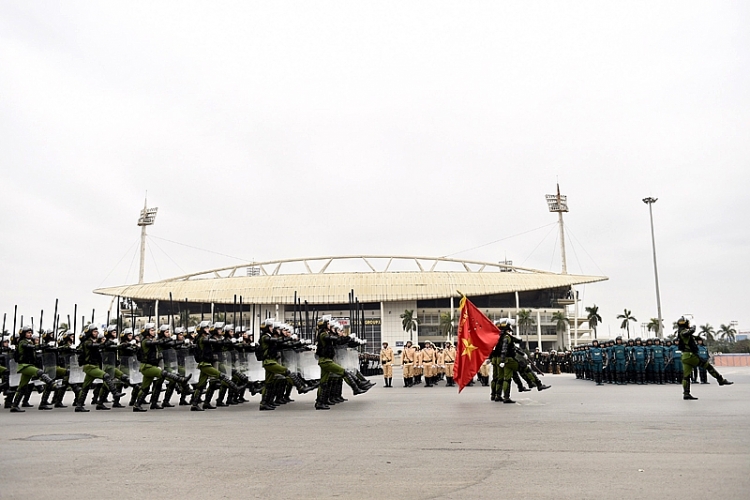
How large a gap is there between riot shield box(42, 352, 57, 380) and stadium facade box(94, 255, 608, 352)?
6917cm

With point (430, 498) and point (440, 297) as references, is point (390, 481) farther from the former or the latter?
point (440, 297)

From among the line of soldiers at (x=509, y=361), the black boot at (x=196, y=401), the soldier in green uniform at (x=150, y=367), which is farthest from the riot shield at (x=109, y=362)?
the line of soldiers at (x=509, y=361)

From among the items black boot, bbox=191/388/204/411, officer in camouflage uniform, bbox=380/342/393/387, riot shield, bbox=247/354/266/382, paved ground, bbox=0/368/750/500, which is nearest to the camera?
paved ground, bbox=0/368/750/500

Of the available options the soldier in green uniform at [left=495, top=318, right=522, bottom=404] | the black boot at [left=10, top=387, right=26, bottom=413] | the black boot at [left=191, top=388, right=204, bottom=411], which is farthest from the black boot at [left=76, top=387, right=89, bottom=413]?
the soldier in green uniform at [left=495, top=318, right=522, bottom=404]

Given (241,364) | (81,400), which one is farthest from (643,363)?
(81,400)

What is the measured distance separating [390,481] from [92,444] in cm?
472

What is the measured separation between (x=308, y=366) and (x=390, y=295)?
72.1 m

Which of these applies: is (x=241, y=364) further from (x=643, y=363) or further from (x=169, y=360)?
(x=643, y=363)

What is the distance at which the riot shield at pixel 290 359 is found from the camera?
1535 centimetres

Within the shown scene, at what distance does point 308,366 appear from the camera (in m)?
16.7

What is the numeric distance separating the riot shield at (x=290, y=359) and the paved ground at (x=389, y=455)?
90.1 inches

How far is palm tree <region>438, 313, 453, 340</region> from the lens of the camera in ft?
291

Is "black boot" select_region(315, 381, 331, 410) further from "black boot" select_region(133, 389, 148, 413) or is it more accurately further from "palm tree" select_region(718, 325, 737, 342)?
"palm tree" select_region(718, 325, 737, 342)

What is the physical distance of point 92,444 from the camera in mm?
9000
